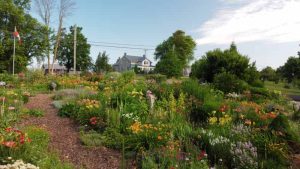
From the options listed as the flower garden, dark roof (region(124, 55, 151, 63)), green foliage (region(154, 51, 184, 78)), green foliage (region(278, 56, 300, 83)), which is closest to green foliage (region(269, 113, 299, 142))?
the flower garden

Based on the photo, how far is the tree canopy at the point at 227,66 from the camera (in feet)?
45.7

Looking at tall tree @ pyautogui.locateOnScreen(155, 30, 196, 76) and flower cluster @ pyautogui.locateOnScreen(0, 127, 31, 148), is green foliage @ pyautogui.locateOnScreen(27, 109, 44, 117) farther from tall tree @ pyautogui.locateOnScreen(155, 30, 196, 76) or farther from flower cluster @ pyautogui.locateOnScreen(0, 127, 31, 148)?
tall tree @ pyautogui.locateOnScreen(155, 30, 196, 76)

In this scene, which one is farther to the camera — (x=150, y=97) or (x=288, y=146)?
(x=150, y=97)

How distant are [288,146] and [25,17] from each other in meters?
34.1

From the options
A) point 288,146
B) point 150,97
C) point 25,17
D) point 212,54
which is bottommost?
point 288,146

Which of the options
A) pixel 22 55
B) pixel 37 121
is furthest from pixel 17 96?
pixel 22 55

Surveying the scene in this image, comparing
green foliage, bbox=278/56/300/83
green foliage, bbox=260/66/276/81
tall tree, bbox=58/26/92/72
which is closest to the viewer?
green foliage, bbox=278/56/300/83

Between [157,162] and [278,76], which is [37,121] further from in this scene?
[278,76]

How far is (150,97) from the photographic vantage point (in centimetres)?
673

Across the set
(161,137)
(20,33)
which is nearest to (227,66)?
(161,137)

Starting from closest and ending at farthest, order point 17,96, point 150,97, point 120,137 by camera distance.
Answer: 1. point 120,137
2. point 150,97
3. point 17,96

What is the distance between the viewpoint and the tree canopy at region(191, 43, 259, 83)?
13922mm

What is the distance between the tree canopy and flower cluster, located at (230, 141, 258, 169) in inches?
378

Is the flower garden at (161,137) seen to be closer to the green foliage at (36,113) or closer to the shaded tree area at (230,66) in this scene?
the green foliage at (36,113)
